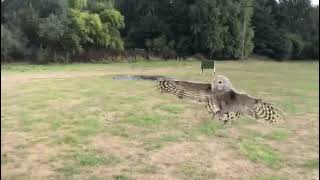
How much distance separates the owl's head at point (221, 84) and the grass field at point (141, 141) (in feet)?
4.27

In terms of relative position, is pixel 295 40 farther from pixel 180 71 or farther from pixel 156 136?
pixel 156 136

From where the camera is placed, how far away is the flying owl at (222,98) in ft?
2.42

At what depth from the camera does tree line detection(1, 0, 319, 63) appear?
78cm

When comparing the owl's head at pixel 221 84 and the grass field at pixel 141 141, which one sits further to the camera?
the grass field at pixel 141 141

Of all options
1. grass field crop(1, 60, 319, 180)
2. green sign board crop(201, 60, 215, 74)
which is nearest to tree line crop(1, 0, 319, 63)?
green sign board crop(201, 60, 215, 74)

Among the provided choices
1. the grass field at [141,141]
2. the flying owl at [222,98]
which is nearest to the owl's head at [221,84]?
the flying owl at [222,98]

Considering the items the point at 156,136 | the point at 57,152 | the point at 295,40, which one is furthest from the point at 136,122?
the point at 295,40

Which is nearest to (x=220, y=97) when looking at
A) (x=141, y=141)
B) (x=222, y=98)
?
(x=222, y=98)

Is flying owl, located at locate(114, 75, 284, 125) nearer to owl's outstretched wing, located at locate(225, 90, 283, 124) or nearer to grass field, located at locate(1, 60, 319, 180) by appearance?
owl's outstretched wing, located at locate(225, 90, 283, 124)

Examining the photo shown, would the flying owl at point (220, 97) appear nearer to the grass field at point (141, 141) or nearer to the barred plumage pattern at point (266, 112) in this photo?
the barred plumage pattern at point (266, 112)

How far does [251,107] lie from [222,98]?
5 centimetres

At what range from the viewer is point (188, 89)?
0.76m

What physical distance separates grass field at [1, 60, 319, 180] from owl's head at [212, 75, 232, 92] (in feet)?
4.27

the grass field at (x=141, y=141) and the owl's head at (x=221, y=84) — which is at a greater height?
the owl's head at (x=221, y=84)
